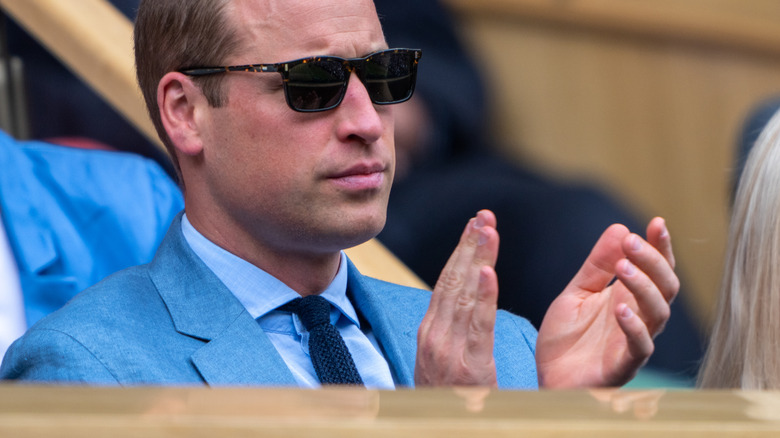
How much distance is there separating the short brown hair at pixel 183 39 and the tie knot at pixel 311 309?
10.5 inches

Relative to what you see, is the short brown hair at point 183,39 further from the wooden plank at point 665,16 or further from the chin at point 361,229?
the wooden plank at point 665,16

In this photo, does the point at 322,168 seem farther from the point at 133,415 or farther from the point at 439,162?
the point at 439,162

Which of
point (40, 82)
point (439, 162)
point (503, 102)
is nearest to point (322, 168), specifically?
point (40, 82)

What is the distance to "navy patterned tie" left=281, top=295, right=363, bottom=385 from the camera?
1.29 meters

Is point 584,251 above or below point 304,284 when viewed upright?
below

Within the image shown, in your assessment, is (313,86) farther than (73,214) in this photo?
No

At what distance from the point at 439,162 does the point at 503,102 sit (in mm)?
642

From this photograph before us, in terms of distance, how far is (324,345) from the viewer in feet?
4.30

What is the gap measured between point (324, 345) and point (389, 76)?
342 millimetres

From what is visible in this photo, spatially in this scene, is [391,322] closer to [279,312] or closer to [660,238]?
[279,312]

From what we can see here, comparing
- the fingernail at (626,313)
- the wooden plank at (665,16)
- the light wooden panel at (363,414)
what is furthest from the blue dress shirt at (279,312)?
the wooden plank at (665,16)

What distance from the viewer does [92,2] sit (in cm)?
196

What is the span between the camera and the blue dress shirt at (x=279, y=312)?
1332 mm

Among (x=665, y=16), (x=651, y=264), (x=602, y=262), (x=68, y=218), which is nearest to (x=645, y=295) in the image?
(x=651, y=264)
